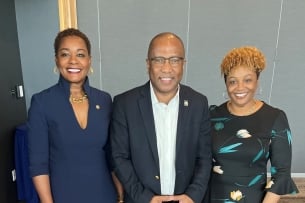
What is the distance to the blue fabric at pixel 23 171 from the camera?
93.7 inches

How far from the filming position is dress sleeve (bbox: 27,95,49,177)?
4.08 ft

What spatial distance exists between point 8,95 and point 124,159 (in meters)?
1.78

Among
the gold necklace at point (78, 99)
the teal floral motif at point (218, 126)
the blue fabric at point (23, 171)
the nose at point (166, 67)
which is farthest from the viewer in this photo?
the blue fabric at point (23, 171)

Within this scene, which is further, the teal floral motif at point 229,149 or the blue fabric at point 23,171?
the blue fabric at point 23,171

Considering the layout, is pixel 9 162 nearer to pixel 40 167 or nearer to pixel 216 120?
pixel 40 167

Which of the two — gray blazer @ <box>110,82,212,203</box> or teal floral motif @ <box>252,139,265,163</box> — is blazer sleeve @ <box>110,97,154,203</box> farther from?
teal floral motif @ <box>252,139,265,163</box>

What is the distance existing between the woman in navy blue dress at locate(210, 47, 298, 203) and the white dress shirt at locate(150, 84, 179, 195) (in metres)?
0.27

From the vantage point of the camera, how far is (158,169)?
1.31 meters

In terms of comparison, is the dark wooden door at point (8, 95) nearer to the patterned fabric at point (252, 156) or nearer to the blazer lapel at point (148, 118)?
the blazer lapel at point (148, 118)

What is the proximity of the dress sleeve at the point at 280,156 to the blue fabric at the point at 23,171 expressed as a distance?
6.72 ft

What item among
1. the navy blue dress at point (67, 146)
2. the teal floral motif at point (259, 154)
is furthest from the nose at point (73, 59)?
the teal floral motif at point (259, 154)


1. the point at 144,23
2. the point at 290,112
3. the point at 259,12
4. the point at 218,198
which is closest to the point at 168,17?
the point at 144,23

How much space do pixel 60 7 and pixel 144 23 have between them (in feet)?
3.08

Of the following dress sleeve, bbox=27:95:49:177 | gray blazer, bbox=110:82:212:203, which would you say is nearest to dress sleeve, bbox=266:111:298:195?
gray blazer, bbox=110:82:212:203
